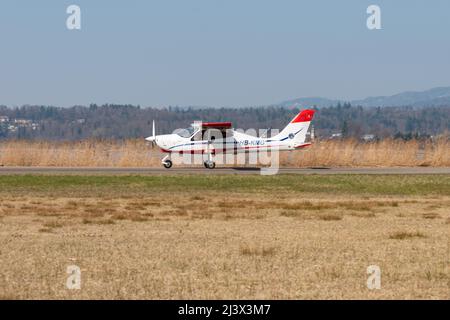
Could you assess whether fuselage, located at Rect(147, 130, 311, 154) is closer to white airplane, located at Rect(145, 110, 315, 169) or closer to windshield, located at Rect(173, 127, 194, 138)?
white airplane, located at Rect(145, 110, 315, 169)

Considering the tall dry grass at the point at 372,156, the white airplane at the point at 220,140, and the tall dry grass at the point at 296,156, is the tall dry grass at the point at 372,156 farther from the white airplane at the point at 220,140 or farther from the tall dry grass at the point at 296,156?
the white airplane at the point at 220,140

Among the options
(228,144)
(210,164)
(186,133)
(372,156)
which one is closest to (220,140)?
(228,144)

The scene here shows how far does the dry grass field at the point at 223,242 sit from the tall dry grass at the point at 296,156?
16.8 metres

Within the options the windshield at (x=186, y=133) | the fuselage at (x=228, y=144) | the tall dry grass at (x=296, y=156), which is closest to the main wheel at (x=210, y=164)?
the fuselage at (x=228, y=144)

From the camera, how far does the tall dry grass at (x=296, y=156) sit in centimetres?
4959

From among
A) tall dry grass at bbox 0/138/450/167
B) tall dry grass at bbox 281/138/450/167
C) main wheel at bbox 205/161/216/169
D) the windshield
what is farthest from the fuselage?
tall dry grass at bbox 0/138/450/167

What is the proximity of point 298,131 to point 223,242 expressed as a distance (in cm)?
2955

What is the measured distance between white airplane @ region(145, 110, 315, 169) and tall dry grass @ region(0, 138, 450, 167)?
11.1ft

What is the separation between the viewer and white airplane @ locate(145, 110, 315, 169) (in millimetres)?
45469

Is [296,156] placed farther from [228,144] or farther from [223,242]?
[223,242]
